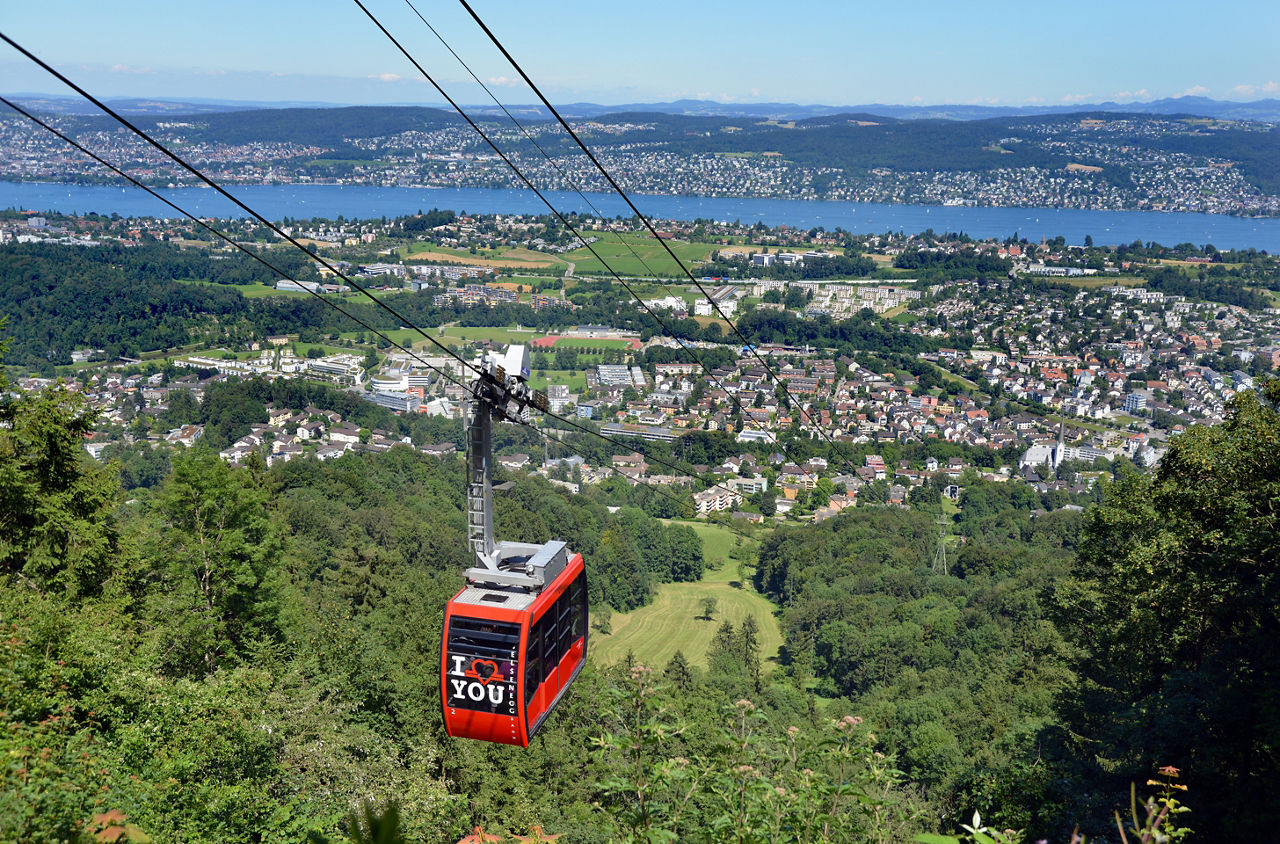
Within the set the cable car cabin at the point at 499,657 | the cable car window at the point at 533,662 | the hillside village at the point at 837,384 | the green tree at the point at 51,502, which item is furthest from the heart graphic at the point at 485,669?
the hillside village at the point at 837,384

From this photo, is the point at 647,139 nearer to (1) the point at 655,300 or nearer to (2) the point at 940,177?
(2) the point at 940,177

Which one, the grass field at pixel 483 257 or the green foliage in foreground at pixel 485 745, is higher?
the green foliage in foreground at pixel 485 745

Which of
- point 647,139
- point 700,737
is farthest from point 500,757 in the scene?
point 647,139

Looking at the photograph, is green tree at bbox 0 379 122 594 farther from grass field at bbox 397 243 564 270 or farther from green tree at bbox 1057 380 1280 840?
grass field at bbox 397 243 564 270

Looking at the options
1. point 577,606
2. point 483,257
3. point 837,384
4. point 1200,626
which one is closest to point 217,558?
point 577,606

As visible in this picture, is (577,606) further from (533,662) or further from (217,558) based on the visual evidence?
(217,558)

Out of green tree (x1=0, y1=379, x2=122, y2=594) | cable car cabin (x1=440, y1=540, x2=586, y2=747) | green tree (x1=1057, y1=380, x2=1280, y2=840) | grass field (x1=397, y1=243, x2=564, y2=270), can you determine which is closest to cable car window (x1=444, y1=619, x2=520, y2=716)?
cable car cabin (x1=440, y1=540, x2=586, y2=747)

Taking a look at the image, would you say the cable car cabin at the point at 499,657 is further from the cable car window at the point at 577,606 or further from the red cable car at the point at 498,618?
the cable car window at the point at 577,606

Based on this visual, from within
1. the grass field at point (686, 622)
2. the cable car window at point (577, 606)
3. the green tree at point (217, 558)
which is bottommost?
the grass field at point (686, 622)

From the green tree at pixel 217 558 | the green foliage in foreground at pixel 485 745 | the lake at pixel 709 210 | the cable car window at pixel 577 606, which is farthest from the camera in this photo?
the lake at pixel 709 210
